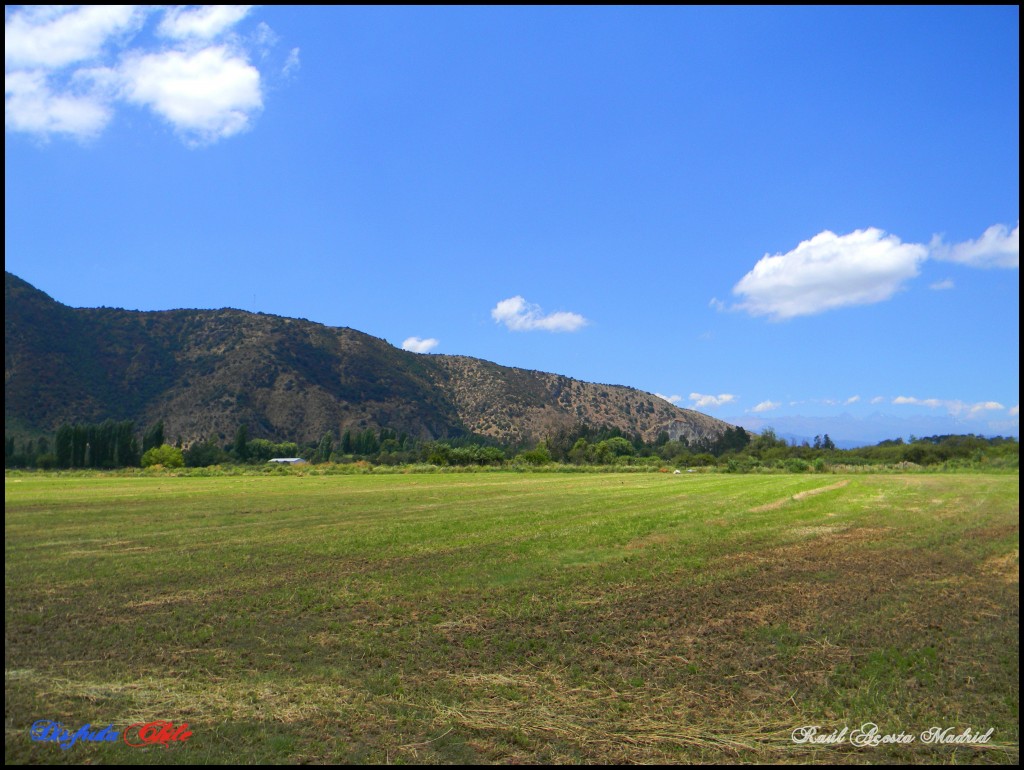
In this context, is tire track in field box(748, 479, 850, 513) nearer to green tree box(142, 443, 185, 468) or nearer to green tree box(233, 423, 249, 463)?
green tree box(142, 443, 185, 468)

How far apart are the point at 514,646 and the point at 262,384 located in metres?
127

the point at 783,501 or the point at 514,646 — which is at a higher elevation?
the point at 514,646

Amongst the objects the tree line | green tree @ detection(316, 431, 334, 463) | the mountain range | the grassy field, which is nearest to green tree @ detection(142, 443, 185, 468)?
the tree line

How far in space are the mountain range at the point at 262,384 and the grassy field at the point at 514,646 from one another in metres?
82.9

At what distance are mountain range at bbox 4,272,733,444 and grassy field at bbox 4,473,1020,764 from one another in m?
82.9

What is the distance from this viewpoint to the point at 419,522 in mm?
23875

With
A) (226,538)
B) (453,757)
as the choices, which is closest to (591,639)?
(453,757)

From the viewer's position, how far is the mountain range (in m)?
105

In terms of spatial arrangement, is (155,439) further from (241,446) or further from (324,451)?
(324,451)

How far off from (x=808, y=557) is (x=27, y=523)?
25354 millimetres

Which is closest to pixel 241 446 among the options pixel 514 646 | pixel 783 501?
pixel 783 501

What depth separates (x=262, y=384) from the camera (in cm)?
12694

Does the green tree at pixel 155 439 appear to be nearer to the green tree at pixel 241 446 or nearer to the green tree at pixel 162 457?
the green tree at pixel 162 457

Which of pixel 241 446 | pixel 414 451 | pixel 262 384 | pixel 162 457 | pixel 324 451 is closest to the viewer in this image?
pixel 162 457
